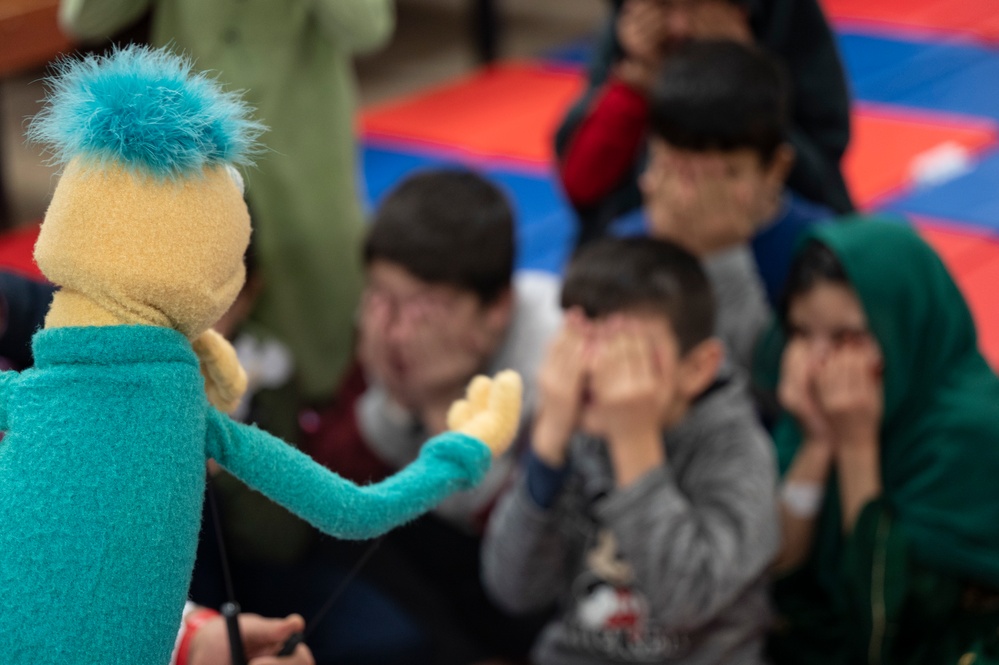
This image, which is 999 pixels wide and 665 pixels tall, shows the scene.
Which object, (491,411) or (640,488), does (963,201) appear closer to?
(640,488)

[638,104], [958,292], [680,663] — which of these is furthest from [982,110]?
[680,663]

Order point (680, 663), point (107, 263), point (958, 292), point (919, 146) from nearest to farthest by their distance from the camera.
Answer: point (107, 263) < point (680, 663) < point (958, 292) < point (919, 146)

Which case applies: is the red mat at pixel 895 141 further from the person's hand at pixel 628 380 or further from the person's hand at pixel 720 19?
the person's hand at pixel 628 380

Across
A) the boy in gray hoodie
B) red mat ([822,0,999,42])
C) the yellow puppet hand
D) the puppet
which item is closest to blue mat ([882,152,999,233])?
red mat ([822,0,999,42])

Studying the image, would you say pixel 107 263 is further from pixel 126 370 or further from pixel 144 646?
pixel 144 646

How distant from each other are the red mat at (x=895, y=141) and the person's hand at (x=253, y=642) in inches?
89.2

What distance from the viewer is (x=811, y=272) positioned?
1268mm

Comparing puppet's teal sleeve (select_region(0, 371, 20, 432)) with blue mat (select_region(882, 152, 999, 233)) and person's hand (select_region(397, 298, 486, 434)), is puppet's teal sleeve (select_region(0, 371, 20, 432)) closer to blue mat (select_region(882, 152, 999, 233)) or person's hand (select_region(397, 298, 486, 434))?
person's hand (select_region(397, 298, 486, 434))

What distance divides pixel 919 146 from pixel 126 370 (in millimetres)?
2758

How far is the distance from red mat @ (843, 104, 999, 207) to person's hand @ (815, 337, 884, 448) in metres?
1.52

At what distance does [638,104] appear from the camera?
5.17ft

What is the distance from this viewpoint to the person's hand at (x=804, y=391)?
1.23 meters

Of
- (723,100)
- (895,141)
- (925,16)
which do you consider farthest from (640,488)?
(925,16)

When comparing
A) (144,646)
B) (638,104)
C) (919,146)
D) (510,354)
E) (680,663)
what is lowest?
(919,146)
